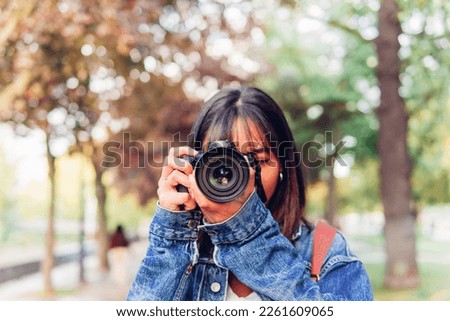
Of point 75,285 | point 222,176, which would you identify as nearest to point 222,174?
point 222,176

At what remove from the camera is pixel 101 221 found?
917cm

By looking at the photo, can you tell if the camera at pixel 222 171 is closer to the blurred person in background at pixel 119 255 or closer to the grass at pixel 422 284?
the grass at pixel 422 284

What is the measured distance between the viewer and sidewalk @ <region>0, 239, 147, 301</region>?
5.38 metres

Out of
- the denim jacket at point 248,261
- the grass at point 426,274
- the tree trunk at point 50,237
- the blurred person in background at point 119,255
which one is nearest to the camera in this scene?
the denim jacket at point 248,261

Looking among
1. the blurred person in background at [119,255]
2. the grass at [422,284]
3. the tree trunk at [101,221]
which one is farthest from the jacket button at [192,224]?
the tree trunk at [101,221]

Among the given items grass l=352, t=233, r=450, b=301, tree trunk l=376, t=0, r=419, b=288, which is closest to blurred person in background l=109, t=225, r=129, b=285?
grass l=352, t=233, r=450, b=301

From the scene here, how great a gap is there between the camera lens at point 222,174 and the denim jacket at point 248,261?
0.11 feet

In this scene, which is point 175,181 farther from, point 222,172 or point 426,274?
point 426,274

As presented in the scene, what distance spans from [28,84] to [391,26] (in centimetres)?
311

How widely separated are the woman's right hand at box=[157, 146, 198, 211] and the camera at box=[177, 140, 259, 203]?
23mm

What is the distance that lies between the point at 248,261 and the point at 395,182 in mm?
4746

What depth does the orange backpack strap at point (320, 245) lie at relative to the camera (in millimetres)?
1017
